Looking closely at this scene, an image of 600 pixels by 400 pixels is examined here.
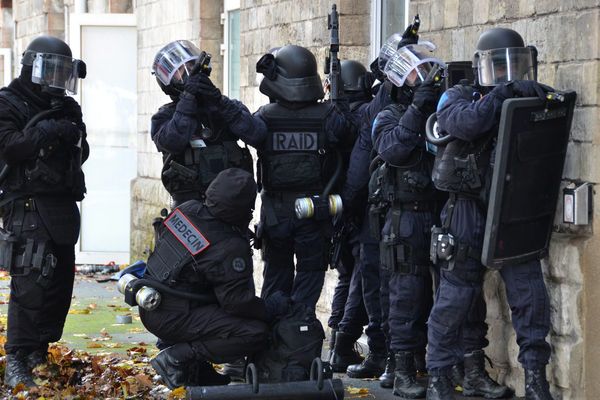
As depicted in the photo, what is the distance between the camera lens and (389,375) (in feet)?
25.2

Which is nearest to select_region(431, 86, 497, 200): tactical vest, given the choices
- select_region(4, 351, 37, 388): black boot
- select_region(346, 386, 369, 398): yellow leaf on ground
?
select_region(346, 386, 369, 398): yellow leaf on ground

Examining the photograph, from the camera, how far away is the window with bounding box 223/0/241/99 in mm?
12656

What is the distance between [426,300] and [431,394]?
72cm

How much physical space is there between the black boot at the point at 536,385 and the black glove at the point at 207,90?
2.46 m

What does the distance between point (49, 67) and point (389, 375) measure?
8.98 ft

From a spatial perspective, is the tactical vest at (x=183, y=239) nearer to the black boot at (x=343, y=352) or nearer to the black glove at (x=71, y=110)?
the black glove at (x=71, y=110)

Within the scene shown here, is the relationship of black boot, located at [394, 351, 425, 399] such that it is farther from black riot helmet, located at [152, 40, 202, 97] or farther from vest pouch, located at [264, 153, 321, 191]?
black riot helmet, located at [152, 40, 202, 97]

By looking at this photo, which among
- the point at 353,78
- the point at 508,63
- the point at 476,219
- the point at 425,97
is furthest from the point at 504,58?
the point at 353,78

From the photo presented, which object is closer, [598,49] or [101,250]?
[598,49]

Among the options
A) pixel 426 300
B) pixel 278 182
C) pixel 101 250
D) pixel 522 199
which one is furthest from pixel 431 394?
pixel 101 250

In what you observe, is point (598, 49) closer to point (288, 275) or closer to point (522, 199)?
point (522, 199)

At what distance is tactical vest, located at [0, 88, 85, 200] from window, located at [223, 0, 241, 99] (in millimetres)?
4874

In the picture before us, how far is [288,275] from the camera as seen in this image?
812 centimetres

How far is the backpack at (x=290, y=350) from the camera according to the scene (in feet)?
23.3
